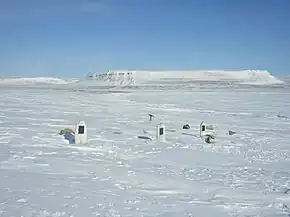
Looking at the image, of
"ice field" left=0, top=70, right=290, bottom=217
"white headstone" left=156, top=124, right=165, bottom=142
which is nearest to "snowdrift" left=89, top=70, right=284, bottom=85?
"white headstone" left=156, top=124, right=165, bottom=142

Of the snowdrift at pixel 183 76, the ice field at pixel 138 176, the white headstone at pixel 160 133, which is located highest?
the snowdrift at pixel 183 76

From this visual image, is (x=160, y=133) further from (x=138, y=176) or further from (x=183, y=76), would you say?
(x=183, y=76)

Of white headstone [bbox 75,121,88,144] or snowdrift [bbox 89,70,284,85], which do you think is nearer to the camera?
white headstone [bbox 75,121,88,144]

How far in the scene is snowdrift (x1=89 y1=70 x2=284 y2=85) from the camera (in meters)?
173

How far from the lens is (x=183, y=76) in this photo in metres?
193

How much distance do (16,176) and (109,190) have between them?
73.4 inches

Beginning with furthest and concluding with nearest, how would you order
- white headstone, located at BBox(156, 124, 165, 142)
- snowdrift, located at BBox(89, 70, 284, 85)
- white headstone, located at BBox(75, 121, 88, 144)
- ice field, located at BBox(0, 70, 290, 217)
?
1. snowdrift, located at BBox(89, 70, 284, 85)
2. white headstone, located at BBox(156, 124, 165, 142)
3. white headstone, located at BBox(75, 121, 88, 144)
4. ice field, located at BBox(0, 70, 290, 217)

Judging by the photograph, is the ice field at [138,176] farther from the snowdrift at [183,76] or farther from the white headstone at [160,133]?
the snowdrift at [183,76]

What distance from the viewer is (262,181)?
841 centimetres

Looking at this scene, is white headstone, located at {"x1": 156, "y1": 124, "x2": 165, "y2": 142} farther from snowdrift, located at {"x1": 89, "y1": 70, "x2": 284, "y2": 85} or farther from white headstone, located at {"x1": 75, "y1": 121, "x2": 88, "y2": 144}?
snowdrift, located at {"x1": 89, "y1": 70, "x2": 284, "y2": 85}

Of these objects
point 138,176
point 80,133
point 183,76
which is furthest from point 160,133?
point 183,76

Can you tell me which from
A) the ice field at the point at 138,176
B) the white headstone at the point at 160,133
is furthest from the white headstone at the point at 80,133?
the white headstone at the point at 160,133

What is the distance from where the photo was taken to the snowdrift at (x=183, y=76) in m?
173

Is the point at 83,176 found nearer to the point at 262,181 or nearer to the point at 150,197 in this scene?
the point at 150,197
